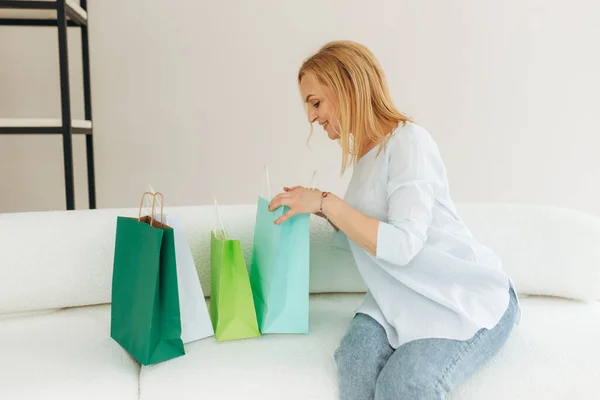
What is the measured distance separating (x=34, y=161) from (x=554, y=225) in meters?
1.78

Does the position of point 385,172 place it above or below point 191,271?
above

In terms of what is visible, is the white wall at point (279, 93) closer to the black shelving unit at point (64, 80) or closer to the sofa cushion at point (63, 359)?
the black shelving unit at point (64, 80)

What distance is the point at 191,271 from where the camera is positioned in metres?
1.41

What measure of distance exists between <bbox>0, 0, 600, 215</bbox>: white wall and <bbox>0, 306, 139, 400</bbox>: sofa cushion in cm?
85

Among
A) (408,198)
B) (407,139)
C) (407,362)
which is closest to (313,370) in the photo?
(407,362)

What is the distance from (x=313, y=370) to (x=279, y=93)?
1.33 meters

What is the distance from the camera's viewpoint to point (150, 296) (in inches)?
49.9

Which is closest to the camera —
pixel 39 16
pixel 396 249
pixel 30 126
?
pixel 396 249

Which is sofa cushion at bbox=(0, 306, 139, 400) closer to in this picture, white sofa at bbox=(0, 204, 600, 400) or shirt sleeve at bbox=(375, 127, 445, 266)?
white sofa at bbox=(0, 204, 600, 400)

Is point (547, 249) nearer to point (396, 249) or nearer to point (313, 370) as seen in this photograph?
point (396, 249)

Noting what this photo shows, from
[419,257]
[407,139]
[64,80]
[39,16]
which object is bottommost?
[419,257]

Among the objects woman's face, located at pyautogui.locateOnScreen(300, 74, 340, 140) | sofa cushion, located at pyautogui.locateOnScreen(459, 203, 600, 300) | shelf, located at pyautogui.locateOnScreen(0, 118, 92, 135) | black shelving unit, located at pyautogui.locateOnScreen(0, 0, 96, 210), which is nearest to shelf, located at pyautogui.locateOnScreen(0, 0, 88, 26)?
black shelving unit, located at pyautogui.locateOnScreen(0, 0, 96, 210)

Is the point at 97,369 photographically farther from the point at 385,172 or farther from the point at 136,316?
the point at 385,172

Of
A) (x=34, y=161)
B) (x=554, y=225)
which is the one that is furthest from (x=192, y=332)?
(x=34, y=161)
